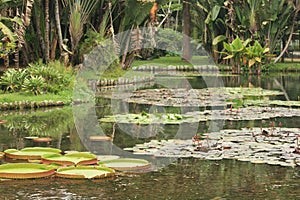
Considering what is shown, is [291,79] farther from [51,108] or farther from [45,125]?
[45,125]

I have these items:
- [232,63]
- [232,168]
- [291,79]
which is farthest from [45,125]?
[232,63]

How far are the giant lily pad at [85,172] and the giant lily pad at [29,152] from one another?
1030 mm

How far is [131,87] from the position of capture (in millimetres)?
20672

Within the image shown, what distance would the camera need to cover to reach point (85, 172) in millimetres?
8039

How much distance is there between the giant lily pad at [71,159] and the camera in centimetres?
850

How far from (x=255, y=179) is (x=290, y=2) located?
22.6 m

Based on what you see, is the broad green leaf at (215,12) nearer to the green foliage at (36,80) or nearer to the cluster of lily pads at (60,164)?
the green foliage at (36,80)

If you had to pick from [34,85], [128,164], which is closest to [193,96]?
[34,85]

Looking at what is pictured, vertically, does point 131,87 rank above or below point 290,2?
below

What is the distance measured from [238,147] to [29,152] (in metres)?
3.05

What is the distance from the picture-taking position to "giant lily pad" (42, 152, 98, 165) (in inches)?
335

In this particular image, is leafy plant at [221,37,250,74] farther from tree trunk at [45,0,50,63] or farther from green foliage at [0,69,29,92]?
green foliage at [0,69,29,92]

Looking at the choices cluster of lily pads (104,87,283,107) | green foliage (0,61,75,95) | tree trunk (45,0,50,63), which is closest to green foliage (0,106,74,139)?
green foliage (0,61,75,95)

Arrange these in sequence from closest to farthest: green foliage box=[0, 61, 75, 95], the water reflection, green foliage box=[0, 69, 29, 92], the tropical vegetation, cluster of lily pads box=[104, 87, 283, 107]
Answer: the water reflection
green foliage box=[0, 61, 75, 95]
green foliage box=[0, 69, 29, 92]
cluster of lily pads box=[104, 87, 283, 107]
the tropical vegetation
